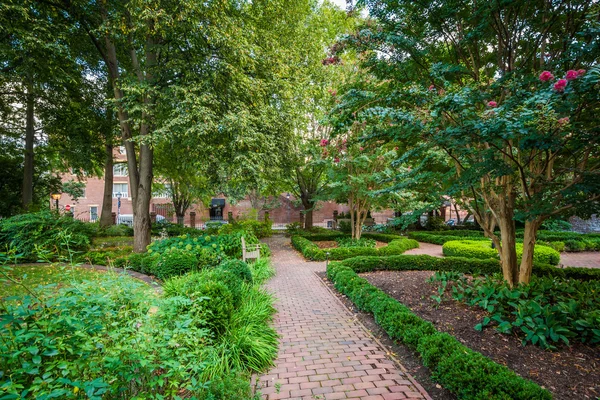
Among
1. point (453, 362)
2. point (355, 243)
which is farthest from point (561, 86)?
point (355, 243)

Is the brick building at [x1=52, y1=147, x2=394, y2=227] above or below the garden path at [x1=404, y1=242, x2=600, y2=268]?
above

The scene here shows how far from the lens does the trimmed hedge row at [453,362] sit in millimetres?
2609

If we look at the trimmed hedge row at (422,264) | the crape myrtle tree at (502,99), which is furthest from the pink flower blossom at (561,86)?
the trimmed hedge row at (422,264)

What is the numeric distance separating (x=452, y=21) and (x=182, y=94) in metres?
6.91

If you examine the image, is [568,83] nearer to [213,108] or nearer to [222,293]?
[222,293]

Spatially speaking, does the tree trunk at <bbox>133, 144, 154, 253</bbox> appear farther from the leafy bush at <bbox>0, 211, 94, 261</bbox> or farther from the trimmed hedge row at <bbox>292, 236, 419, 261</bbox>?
the trimmed hedge row at <bbox>292, 236, 419, 261</bbox>

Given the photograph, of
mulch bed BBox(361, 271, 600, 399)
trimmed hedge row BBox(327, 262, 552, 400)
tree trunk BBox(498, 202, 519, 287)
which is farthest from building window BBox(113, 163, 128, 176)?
tree trunk BBox(498, 202, 519, 287)

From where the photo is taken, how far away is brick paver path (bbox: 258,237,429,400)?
3133 mm

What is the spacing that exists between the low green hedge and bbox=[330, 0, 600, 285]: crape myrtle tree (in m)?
4.75

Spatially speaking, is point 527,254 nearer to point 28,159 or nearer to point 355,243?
point 355,243

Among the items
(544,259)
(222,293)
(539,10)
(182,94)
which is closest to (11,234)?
(182,94)

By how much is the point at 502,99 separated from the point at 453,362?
4.43 m

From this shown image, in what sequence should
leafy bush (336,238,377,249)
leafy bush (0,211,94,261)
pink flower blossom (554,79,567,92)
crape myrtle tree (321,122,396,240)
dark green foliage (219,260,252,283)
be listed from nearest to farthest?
pink flower blossom (554,79,567,92) → dark green foliage (219,260,252,283) → leafy bush (0,211,94,261) → crape myrtle tree (321,122,396,240) → leafy bush (336,238,377,249)

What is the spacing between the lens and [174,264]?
6891mm
